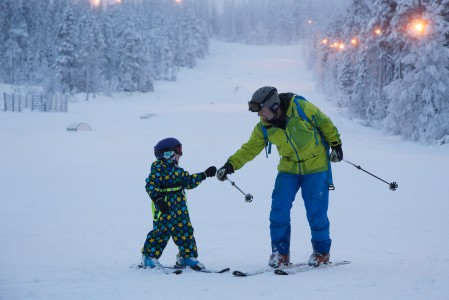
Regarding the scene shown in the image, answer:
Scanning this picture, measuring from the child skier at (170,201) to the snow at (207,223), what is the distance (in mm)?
416

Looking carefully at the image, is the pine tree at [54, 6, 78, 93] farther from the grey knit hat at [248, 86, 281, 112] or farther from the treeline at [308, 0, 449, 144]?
the grey knit hat at [248, 86, 281, 112]

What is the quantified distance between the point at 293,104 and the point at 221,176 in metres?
1.12

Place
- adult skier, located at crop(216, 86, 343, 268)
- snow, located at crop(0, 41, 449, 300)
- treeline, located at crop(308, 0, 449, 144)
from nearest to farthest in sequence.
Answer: snow, located at crop(0, 41, 449, 300), adult skier, located at crop(216, 86, 343, 268), treeline, located at crop(308, 0, 449, 144)

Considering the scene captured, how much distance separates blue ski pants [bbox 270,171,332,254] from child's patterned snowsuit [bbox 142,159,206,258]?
0.91 meters

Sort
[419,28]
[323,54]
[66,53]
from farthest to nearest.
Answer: [323,54] → [66,53] → [419,28]

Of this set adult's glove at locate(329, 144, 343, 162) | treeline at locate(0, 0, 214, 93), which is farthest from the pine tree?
adult's glove at locate(329, 144, 343, 162)

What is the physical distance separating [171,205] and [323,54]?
73.3 meters

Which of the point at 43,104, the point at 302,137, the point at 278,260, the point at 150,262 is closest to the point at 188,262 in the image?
the point at 150,262

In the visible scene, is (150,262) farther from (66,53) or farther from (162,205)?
(66,53)

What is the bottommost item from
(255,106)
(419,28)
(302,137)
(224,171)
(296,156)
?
(224,171)

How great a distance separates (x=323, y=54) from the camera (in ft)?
247

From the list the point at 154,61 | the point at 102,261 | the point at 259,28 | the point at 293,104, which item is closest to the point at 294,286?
the point at 293,104

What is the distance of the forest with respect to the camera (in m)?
23.7

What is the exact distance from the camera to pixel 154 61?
290ft
